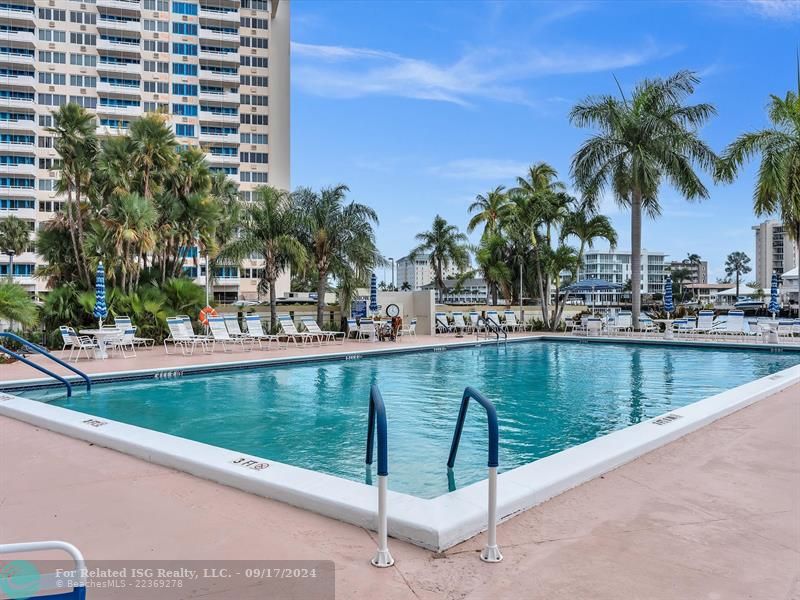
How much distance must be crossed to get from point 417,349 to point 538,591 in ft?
54.6

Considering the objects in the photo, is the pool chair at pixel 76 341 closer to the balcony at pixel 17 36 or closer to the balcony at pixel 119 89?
the balcony at pixel 119 89

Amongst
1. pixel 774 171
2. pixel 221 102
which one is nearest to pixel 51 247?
pixel 774 171

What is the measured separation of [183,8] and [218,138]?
14.2 m

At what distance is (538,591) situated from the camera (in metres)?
3.08

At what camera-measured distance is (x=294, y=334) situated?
20375 millimetres

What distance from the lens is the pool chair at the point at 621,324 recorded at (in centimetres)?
2534

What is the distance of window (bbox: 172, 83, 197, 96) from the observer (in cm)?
6278

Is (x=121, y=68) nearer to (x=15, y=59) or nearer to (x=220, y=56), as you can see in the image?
(x=15, y=59)

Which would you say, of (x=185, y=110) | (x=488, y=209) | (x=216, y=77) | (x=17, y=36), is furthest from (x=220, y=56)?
(x=488, y=209)

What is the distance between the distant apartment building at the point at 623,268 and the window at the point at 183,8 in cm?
10232

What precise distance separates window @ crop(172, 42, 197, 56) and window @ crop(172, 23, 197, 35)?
1248 mm

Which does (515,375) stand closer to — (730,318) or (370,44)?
(730,318)

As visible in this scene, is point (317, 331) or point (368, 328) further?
point (368, 328)

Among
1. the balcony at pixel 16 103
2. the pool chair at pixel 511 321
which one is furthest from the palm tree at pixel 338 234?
the balcony at pixel 16 103
